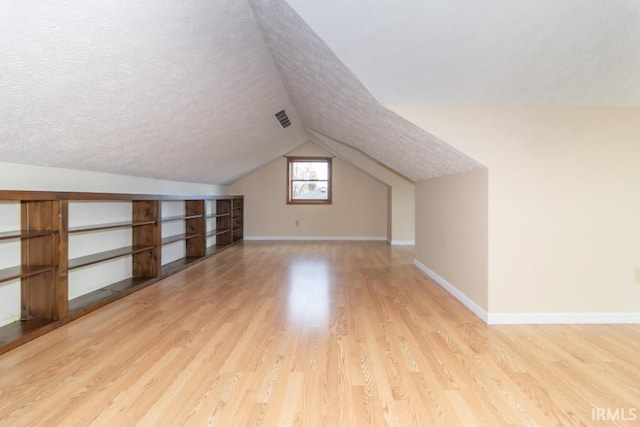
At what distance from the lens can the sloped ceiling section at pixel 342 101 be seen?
2.66 m

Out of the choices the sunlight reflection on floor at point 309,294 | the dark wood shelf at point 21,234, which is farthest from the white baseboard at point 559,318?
the dark wood shelf at point 21,234

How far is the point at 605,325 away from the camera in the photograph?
2.88 metres

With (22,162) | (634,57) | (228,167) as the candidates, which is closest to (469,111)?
(634,57)

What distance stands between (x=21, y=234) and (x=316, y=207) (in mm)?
6420

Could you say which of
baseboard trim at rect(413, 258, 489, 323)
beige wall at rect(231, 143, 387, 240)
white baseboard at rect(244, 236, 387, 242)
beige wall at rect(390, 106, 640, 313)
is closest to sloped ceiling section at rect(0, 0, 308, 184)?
beige wall at rect(390, 106, 640, 313)

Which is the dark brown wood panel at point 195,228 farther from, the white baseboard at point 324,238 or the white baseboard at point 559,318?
the white baseboard at point 559,318

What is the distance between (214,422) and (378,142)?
3196 mm

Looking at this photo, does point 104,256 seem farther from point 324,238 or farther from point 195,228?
point 324,238

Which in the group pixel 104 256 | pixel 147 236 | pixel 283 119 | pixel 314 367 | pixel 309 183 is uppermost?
pixel 283 119

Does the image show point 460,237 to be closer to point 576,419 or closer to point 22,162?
point 576,419

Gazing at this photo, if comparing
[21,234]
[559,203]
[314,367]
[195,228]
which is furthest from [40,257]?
[559,203]

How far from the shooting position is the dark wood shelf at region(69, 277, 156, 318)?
10.3ft

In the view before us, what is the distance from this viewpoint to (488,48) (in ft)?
7.52

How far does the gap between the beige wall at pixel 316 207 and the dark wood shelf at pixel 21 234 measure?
5861 millimetres
